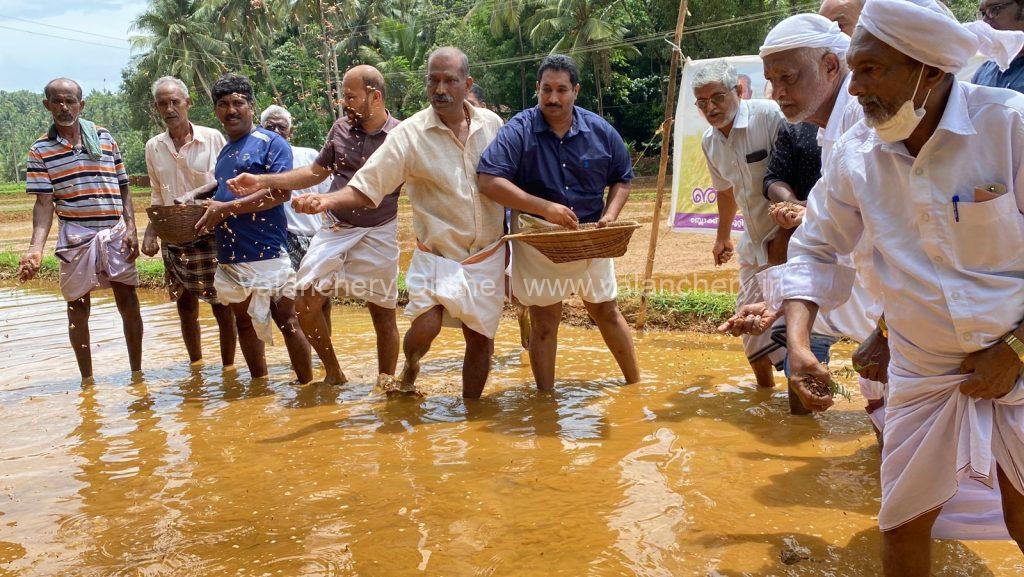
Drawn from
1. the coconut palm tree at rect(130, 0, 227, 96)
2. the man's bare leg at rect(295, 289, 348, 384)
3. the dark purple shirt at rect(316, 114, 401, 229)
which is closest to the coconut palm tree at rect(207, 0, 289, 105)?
the coconut palm tree at rect(130, 0, 227, 96)

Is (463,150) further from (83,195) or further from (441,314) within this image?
(83,195)

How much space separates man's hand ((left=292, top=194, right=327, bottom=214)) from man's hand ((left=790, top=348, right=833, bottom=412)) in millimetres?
2991

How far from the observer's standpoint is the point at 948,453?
2.41 meters

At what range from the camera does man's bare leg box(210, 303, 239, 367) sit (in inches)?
260

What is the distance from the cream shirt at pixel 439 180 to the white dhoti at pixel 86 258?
244cm

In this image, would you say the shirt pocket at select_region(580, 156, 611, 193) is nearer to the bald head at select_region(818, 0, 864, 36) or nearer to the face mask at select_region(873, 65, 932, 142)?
the bald head at select_region(818, 0, 864, 36)

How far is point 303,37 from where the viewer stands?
43750mm

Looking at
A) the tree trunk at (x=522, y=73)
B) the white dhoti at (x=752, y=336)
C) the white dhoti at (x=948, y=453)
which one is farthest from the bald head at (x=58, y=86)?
the tree trunk at (x=522, y=73)

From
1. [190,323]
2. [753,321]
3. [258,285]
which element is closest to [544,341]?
[258,285]

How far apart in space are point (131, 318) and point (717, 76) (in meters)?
Answer: 4.69

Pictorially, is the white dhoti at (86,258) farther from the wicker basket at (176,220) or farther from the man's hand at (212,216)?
the man's hand at (212,216)

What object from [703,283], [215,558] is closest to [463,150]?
[215,558]

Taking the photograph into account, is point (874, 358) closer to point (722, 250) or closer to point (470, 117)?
point (722, 250)

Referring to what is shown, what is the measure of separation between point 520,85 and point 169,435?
32.8 m
